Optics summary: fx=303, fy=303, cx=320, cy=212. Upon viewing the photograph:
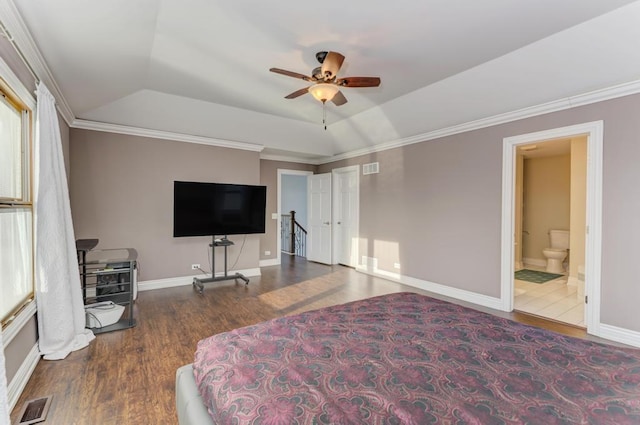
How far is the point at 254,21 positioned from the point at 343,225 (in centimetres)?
487

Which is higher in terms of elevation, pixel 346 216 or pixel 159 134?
pixel 159 134

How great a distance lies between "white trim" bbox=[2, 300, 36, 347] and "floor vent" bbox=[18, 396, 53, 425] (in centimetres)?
46

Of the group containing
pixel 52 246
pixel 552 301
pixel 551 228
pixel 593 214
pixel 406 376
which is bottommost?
pixel 552 301

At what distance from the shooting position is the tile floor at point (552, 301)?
386cm

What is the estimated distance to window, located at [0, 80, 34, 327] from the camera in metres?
2.15

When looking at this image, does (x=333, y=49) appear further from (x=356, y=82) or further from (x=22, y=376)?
(x=22, y=376)

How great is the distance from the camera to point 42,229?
262 cm

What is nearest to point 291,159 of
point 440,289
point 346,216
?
point 346,216

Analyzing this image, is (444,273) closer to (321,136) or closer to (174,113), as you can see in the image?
(321,136)

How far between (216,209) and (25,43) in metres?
3.05

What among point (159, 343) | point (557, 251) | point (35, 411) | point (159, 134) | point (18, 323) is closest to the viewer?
point (35, 411)

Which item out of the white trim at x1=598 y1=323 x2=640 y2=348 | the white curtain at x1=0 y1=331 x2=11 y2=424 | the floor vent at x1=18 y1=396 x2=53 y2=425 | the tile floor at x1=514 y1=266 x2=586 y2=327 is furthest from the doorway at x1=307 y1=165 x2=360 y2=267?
the white curtain at x1=0 y1=331 x2=11 y2=424

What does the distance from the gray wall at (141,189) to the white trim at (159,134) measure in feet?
0.24

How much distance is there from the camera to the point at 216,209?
500 centimetres
